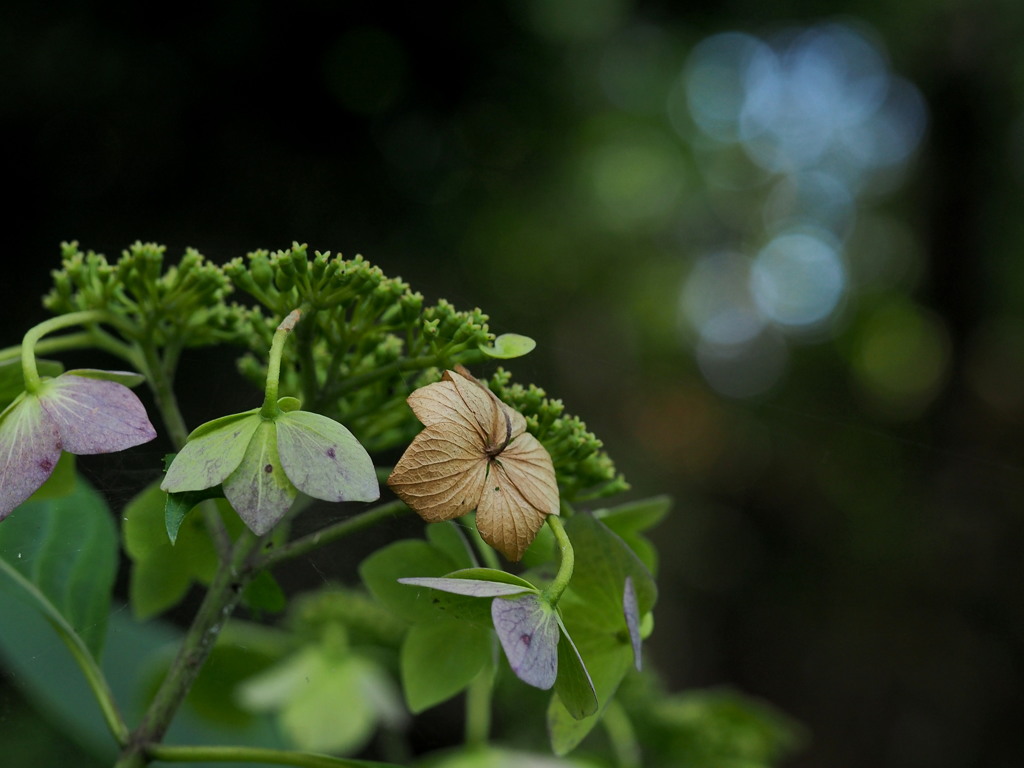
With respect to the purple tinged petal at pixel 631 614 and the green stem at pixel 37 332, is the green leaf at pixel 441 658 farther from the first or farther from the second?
the green stem at pixel 37 332

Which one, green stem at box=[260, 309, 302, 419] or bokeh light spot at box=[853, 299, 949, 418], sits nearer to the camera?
green stem at box=[260, 309, 302, 419]

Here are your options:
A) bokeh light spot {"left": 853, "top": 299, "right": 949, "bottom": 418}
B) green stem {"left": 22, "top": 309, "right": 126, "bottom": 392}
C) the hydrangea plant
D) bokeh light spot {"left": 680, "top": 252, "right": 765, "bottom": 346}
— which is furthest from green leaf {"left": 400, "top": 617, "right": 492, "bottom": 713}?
bokeh light spot {"left": 680, "top": 252, "right": 765, "bottom": 346}

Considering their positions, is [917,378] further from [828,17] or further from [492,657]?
[492,657]

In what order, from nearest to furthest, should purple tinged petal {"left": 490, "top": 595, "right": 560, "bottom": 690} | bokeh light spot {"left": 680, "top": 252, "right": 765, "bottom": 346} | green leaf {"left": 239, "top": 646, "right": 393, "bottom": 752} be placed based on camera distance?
purple tinged petal {"left": 490, "top": 595, "right": 560, "bottom": 690}, green leaf {"left": 239, "top": 646, "right": 393, "bottom": 752}, bokeh light spot {"left": 680, "top": 252, "right": 765, "bottom": 346}

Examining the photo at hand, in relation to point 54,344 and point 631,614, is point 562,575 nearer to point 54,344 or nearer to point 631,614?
point 631,614

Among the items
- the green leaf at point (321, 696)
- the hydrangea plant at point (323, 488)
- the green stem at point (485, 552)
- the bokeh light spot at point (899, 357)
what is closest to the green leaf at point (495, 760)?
the green leaf at point (321, 696)

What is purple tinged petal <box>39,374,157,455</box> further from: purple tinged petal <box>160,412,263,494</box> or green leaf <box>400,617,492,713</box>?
green leaf <box>400,617,492,713</box>

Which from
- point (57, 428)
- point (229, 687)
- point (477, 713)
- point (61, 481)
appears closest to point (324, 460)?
point (57, 428)
